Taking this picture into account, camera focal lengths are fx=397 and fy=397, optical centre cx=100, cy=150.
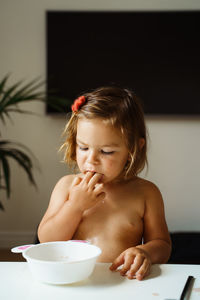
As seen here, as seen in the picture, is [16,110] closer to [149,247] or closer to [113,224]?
[113,224]

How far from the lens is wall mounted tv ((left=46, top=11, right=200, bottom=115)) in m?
3.07

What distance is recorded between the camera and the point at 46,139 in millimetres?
3191

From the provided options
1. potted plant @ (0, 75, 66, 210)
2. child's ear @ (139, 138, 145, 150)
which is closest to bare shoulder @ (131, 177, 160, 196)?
child's ear @ (139, 138, 145, 150)

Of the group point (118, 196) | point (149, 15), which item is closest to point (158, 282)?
point (118, 196)

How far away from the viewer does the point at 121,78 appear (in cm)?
308

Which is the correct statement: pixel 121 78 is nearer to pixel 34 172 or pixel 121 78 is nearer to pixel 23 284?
pixel 34 172

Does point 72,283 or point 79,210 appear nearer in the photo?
point 72,283

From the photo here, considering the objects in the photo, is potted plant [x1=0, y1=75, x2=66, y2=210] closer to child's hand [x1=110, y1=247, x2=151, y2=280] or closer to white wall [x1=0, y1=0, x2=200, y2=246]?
white wall [x1=0, y1=0, x2=200, y2=246]

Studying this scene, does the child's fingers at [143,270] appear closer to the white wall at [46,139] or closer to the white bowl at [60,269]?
the white bowl at [60,269]

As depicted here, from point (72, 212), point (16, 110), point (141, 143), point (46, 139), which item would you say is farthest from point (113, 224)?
point (46, 139)

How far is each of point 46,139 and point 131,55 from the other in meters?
0.94

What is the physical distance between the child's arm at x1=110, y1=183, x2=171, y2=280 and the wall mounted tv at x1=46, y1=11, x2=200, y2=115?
193cm

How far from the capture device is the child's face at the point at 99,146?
3.61 ft

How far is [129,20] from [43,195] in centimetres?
154
